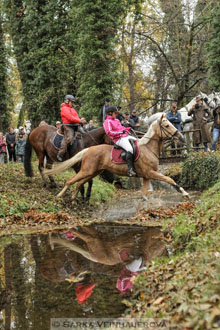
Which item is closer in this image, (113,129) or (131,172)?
(131,172)

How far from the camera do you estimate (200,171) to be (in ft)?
52.3

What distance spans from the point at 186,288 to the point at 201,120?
15.9 metres

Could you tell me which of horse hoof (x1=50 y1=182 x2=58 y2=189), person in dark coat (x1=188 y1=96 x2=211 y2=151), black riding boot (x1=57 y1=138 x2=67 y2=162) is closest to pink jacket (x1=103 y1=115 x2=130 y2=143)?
black riding boot (x1=57 y1=138 x2=67 y2=162)

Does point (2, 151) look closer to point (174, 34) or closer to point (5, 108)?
point (5, 108)

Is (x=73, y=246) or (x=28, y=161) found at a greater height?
(x=28, y=161)

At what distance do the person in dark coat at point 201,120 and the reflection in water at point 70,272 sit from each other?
36.2 ft

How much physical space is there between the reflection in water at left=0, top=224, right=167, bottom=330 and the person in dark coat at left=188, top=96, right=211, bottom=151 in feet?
36.2

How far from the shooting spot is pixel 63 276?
19.0 ft

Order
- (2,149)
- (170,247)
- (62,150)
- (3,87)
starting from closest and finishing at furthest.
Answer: (170,247) < (62,150) < (2,149) < (3,87)

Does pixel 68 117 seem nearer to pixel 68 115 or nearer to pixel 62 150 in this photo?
pixel 68 115

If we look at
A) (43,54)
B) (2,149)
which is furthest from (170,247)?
(43,54)

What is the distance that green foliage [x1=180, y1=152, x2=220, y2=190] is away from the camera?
1511 centimetres

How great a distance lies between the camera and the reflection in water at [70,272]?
4656mm

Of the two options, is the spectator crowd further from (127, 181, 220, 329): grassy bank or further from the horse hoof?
(127, 181, 220, 329): grassy bank
